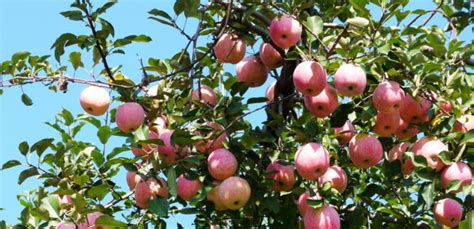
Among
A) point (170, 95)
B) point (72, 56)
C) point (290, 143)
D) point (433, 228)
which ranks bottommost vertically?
point (433, 228)

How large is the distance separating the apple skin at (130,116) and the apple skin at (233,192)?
1.32ft

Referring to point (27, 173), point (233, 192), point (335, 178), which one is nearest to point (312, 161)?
point (335, 178)

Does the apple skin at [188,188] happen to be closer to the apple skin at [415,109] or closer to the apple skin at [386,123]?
the apple skin at [386,123]

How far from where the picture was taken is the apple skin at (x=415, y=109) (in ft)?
10.4

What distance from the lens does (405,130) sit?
3.26m

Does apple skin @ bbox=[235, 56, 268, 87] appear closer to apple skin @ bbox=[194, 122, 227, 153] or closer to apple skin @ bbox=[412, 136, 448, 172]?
apple skin @ bbox=[194, 122, 227, 153]

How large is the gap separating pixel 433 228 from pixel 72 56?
1638 millimetres

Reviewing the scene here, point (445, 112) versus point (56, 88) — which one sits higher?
point (56, 88)

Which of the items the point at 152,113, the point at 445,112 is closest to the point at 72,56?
the point at 152,113

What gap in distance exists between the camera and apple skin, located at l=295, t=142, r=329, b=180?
2.97 metres

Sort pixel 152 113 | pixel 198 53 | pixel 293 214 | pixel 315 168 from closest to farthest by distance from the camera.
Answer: pixel 315 168
pixel 152 113
pixel 293 214
pixel 198 53

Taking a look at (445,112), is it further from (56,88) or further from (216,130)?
(56,88)

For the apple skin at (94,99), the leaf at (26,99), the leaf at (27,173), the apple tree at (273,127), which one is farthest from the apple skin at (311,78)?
the leaf at (26,99)

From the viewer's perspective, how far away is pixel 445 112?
314cm
